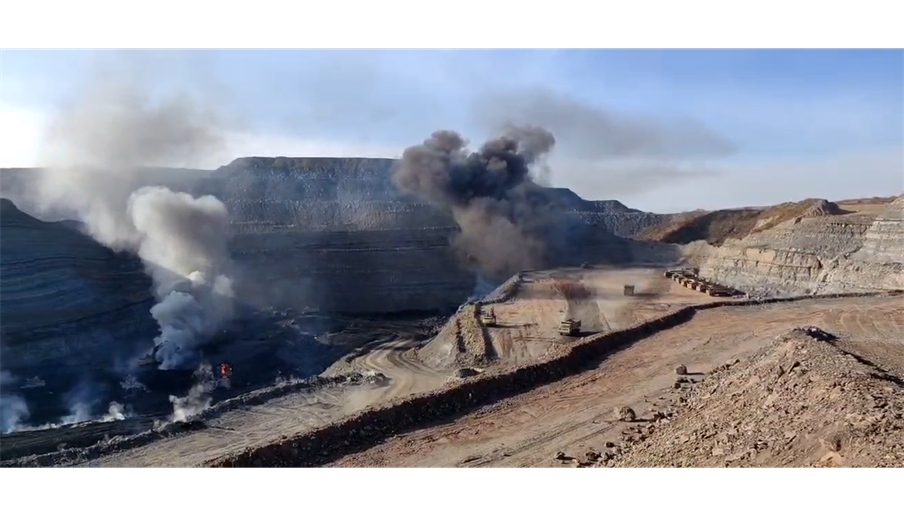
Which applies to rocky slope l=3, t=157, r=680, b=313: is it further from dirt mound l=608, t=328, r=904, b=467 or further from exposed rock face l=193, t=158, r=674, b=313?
dirt mound l=608, t=328, r=904, b=467

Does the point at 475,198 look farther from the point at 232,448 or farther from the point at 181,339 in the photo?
the point at 232,448

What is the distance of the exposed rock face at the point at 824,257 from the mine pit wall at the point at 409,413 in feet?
72.4

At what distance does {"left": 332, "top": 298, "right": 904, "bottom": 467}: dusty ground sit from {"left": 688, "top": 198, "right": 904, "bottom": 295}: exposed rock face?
35.8 feet

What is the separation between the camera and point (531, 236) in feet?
197

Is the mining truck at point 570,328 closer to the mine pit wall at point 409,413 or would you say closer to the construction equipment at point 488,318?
the construction equipment at point 488,318

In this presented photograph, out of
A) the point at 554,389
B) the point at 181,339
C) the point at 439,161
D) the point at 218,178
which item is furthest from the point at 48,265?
the point at 218,178

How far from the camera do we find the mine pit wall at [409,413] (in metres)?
12.2

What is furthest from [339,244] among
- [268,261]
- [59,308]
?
[59,308]

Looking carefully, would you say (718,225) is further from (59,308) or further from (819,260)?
(59,308)

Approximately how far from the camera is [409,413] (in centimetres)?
1412

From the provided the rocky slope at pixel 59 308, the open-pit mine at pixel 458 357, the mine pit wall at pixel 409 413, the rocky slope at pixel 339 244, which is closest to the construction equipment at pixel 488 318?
the open-pit mine at pixel 458 357

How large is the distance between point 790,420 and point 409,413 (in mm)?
7351

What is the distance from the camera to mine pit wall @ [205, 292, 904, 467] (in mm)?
12195

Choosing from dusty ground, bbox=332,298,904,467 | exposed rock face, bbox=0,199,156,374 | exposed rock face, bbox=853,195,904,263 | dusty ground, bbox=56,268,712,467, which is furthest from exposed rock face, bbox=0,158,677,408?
exposed rock face, bbox=853,195,904,263
